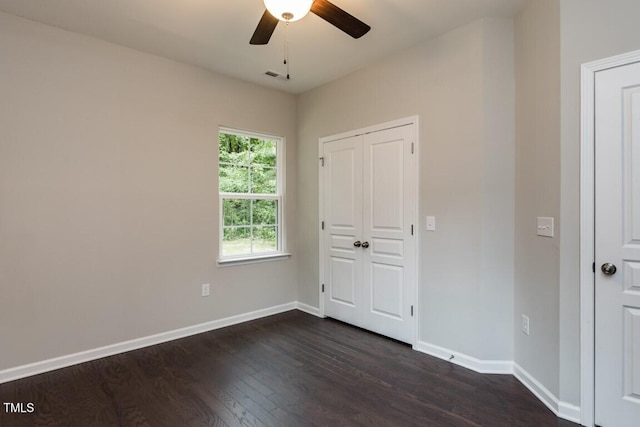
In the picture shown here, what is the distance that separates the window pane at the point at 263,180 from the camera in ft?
13.1

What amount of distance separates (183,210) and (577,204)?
10.7ft

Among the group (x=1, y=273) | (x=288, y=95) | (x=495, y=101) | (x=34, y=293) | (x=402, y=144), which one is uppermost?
(x=288, y=95)

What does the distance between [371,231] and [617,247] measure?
6.37 feet

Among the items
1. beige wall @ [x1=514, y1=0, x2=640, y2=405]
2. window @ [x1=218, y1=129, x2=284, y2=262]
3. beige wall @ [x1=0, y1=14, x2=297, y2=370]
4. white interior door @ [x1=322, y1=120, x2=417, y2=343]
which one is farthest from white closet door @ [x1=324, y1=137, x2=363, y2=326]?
beige wall @ [x1=514, y1=0, x2=640, y2=405]

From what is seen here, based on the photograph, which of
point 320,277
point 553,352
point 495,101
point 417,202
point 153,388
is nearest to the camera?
point 553,352

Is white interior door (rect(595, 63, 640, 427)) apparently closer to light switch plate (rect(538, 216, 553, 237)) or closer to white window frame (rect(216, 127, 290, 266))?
light switch plate (rect(538, 216, 553, 237))

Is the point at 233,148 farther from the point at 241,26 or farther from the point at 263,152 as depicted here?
the point at 241,26

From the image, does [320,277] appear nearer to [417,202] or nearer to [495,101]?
[417,202]

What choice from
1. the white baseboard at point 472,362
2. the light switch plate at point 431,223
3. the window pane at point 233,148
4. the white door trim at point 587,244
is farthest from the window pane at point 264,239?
the white door trim at point 587,244

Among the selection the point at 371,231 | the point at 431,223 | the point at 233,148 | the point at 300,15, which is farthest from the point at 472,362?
the point at 233,148

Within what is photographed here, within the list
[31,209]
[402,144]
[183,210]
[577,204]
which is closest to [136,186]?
[183,210]

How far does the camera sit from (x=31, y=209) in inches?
102

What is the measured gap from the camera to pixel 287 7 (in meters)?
1.81

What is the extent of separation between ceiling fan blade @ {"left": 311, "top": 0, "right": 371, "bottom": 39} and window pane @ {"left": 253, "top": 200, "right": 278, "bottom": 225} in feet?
7.75
